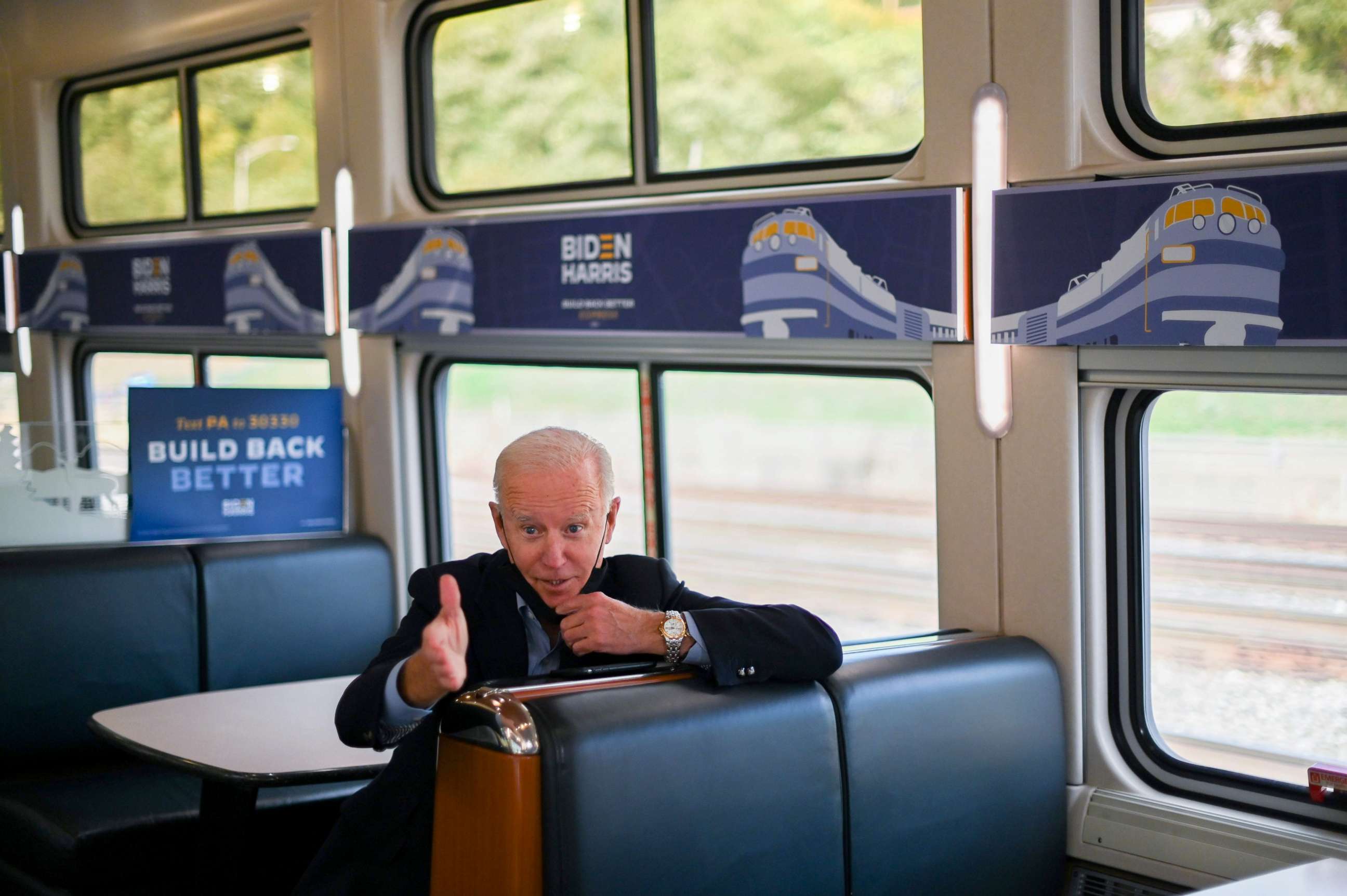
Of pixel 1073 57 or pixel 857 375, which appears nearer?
pixel 1073 57

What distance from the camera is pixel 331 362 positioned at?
4.90 meters

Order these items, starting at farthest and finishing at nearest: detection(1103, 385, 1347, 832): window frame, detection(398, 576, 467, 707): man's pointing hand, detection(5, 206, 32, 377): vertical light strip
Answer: detection(5, 206, 32, 377): vertical light strip
detection(1103, 385, 1347, 832): window frame
detection(398, 576, 467, 707): man's pointing hand

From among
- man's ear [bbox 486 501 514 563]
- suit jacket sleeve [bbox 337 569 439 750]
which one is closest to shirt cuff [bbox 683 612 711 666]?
man's ear [bbox 486 501 514 563]

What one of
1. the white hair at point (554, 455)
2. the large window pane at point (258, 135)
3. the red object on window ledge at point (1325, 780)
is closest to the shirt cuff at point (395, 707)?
the white hair at point (554, 455)

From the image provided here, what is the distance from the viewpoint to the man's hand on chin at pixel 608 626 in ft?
7.50

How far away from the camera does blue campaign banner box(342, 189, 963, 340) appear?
3.08 metres

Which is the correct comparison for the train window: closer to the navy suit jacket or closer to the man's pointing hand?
the navy suit jacket

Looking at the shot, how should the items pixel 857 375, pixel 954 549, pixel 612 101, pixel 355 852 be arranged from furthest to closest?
pixel 612 101, pixel 857 375, pixel 954 549, pixel 355 852

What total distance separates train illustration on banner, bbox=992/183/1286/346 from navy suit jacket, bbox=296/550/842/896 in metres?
0.89

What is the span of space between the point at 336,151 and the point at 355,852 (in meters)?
3.12

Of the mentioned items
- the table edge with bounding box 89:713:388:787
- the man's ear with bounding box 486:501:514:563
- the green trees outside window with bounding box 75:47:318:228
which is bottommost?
the table edge with bounding box 89:713:388:787

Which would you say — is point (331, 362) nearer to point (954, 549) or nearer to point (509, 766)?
point (954, 549)

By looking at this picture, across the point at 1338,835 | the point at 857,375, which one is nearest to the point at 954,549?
the point at 857,375

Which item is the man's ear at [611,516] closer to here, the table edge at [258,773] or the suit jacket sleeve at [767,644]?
the suit jacket sleeve at [767,644]
